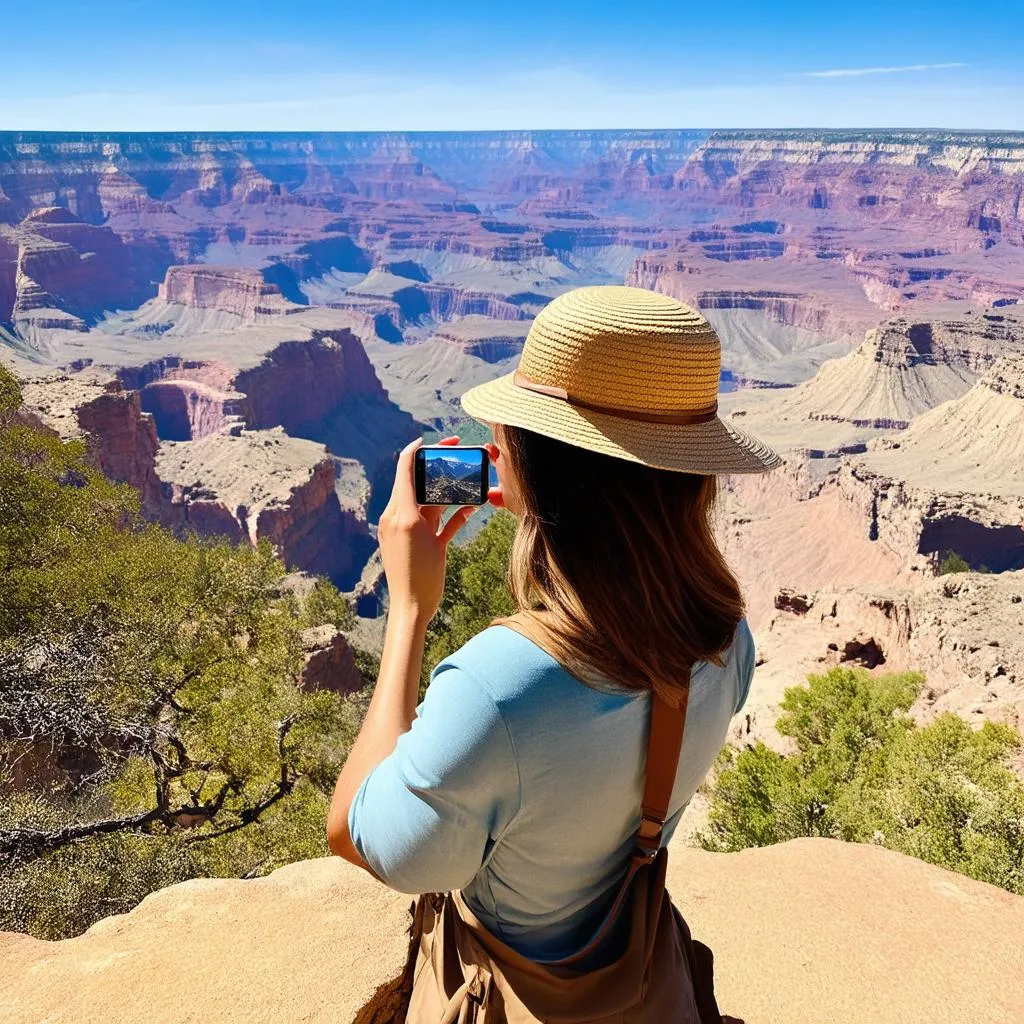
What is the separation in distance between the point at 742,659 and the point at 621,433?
0.88 metres

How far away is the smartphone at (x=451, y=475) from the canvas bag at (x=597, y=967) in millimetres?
784

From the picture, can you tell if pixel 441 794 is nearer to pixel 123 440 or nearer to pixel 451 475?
pixel 451 475

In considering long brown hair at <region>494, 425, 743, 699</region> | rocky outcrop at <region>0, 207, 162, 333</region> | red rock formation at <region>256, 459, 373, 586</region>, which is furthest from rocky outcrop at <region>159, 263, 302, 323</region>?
long brown hair at <region>494, 425, 743, 699</region>

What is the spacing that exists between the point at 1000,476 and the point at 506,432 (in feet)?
172

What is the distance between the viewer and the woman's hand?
7.02ft

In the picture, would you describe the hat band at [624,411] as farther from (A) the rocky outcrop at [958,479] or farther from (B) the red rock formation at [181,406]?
(B) the red rock formation at [181,406]

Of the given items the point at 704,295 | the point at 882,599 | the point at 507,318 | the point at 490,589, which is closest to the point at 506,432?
the point at 490,589

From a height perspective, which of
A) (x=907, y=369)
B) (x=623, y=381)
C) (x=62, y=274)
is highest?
(x=623, y=381)

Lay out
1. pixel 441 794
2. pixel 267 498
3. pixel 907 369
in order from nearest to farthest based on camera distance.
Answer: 1. pixel 441 794
2. pixel 267 498
3. pixel 907 369

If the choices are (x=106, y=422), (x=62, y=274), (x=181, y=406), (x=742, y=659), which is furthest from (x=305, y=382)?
(x=742, y=659)

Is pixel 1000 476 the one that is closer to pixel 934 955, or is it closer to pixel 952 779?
pixel 952 779

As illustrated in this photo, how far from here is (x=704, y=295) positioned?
158 meters

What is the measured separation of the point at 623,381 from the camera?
1.94 meters

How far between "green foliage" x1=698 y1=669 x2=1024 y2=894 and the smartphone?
32.3 ft
